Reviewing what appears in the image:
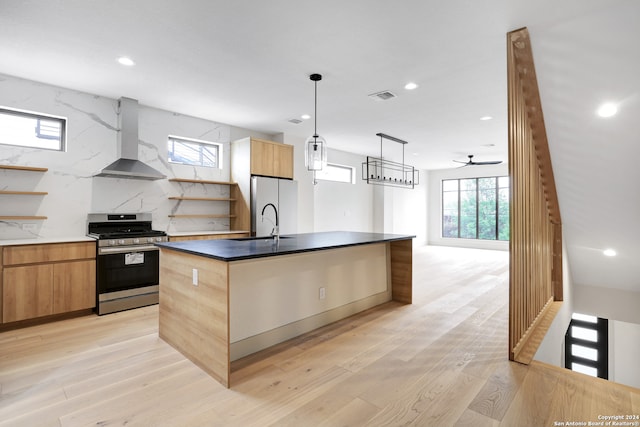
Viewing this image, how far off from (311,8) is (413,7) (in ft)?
2.45

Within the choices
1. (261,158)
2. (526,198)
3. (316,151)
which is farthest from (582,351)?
(261,158)

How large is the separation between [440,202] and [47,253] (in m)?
10.3

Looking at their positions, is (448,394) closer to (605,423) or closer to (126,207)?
(605,423)

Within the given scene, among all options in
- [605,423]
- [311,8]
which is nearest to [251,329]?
[605,423]

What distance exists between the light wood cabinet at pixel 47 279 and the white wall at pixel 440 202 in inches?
387

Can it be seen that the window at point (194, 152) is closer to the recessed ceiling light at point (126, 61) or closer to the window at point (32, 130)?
the window at point (32, 130)

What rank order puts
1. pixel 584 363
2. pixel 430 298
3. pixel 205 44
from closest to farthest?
pixel 205 44 < pixel 430 298 < pixel 584 363

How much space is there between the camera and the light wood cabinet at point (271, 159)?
5.35m

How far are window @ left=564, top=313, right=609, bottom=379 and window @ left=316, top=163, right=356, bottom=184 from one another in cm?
525

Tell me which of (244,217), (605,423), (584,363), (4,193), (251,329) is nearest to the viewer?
(605,423)

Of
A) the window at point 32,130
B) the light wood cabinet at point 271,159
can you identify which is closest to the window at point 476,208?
the light wood cabinet at point 271,159

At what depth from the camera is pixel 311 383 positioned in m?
→ 2.19

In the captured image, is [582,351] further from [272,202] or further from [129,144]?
[129,144]

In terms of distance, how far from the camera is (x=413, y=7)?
2.36 m
